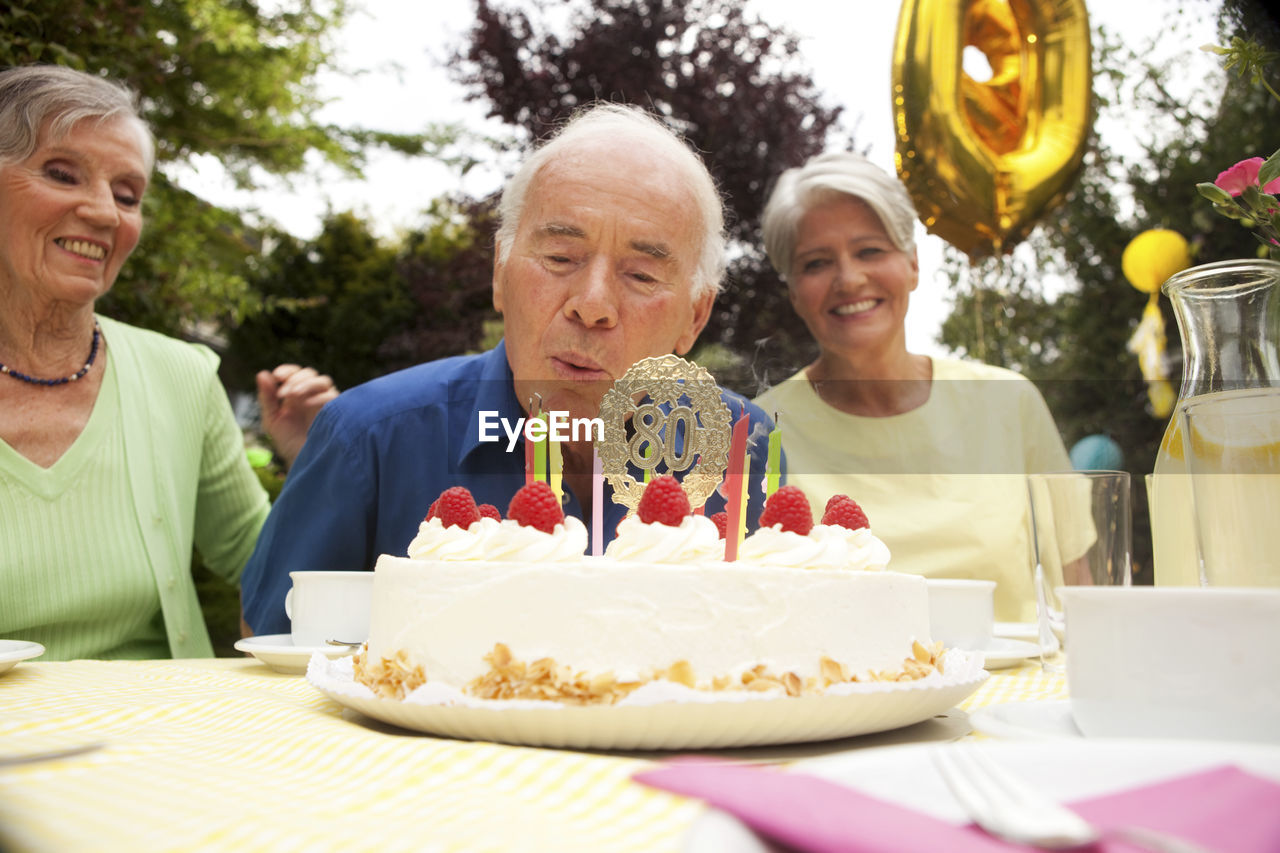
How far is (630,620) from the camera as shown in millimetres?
940

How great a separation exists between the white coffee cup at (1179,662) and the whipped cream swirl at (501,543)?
0.53m

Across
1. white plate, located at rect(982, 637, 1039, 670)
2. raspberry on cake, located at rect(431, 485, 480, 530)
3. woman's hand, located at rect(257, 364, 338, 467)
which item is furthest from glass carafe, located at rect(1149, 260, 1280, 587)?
woman's hand, located at rect(257, 364, 338, 467)

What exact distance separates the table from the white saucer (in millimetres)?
104

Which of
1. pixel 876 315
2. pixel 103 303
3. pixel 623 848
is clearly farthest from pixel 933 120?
pixel 103 303

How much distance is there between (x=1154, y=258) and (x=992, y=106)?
70.8 inches

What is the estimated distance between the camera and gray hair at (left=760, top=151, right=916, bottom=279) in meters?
2.96

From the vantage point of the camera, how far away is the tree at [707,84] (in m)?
6.20

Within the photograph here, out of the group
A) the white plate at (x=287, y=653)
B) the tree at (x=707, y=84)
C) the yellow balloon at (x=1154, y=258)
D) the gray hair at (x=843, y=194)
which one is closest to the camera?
the white plate at (x=287, y=653)

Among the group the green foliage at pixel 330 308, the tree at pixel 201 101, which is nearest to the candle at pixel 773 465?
the tree at pixel 201 101

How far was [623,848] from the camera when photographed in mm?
554

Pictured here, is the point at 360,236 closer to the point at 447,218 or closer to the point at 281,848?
the point at 447,218

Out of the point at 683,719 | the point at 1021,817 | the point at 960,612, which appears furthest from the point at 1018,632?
the point at 1021,817

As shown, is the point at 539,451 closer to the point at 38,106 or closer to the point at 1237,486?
the point at 1237,486

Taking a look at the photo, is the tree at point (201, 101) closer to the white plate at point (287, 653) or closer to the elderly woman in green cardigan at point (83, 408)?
the elderly woman in green cardigan at point (83, 408)
